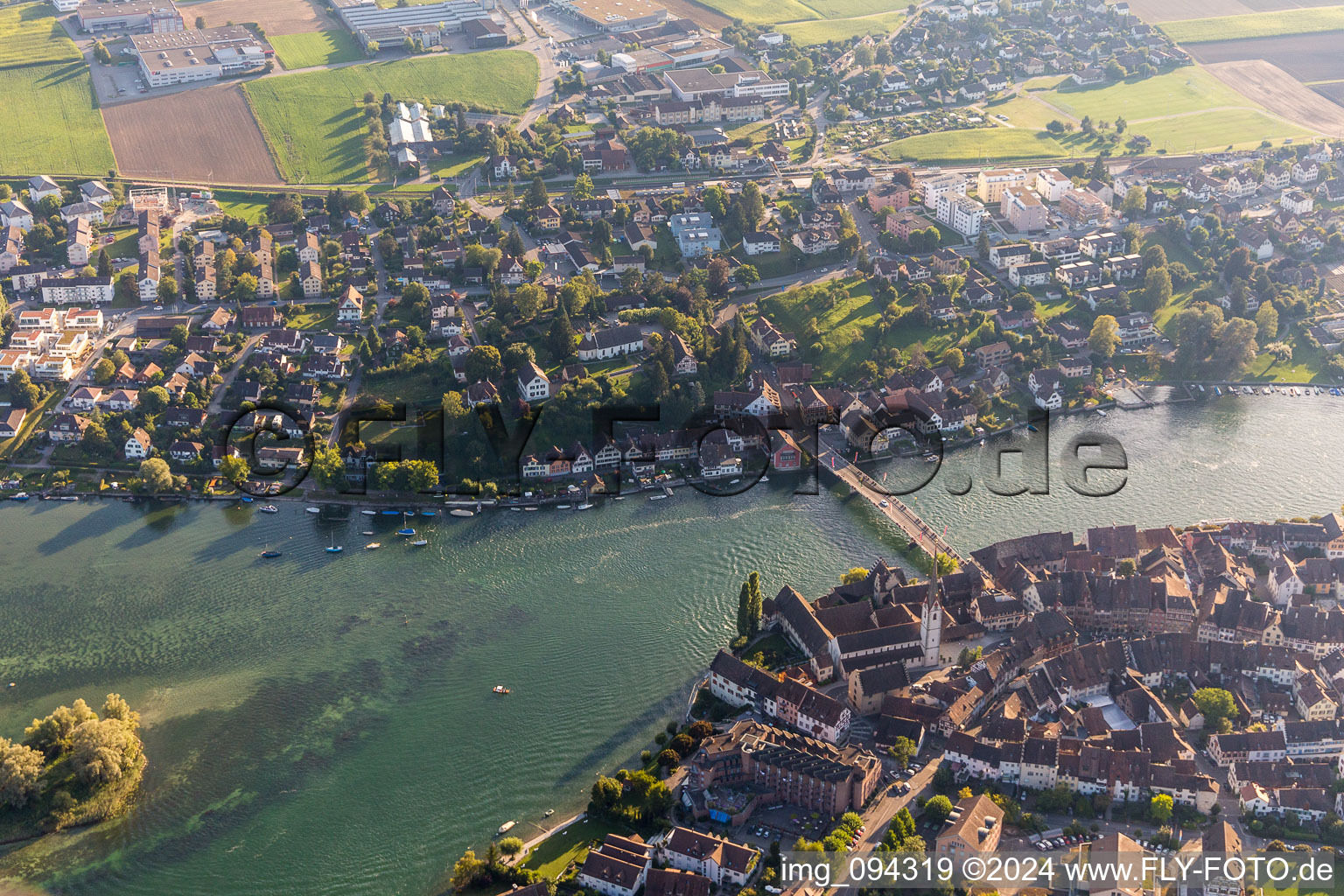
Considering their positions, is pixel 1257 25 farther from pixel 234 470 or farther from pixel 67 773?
pixel 67 773

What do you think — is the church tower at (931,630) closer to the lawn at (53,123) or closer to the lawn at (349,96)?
the lawn at (349,96)

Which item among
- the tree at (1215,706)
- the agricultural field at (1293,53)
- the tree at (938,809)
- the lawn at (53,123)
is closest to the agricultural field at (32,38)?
the lawn at (53,123)

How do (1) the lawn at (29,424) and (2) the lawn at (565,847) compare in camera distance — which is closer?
(2) the lawn at (565,847)

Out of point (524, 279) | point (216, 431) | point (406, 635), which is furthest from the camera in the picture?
point (524, 279)

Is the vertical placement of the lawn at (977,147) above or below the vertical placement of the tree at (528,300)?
above

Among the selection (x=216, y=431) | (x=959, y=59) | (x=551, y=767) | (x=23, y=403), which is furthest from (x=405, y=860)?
(x=959, y=59)

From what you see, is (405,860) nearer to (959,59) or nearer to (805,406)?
(805,406)

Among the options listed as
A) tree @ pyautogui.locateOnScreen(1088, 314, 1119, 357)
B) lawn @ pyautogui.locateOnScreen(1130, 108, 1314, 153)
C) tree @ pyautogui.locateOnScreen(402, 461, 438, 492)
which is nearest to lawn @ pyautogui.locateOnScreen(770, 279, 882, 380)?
tree @ pyautogui.locateOnScreen(1088, 314, 1119, 357)
